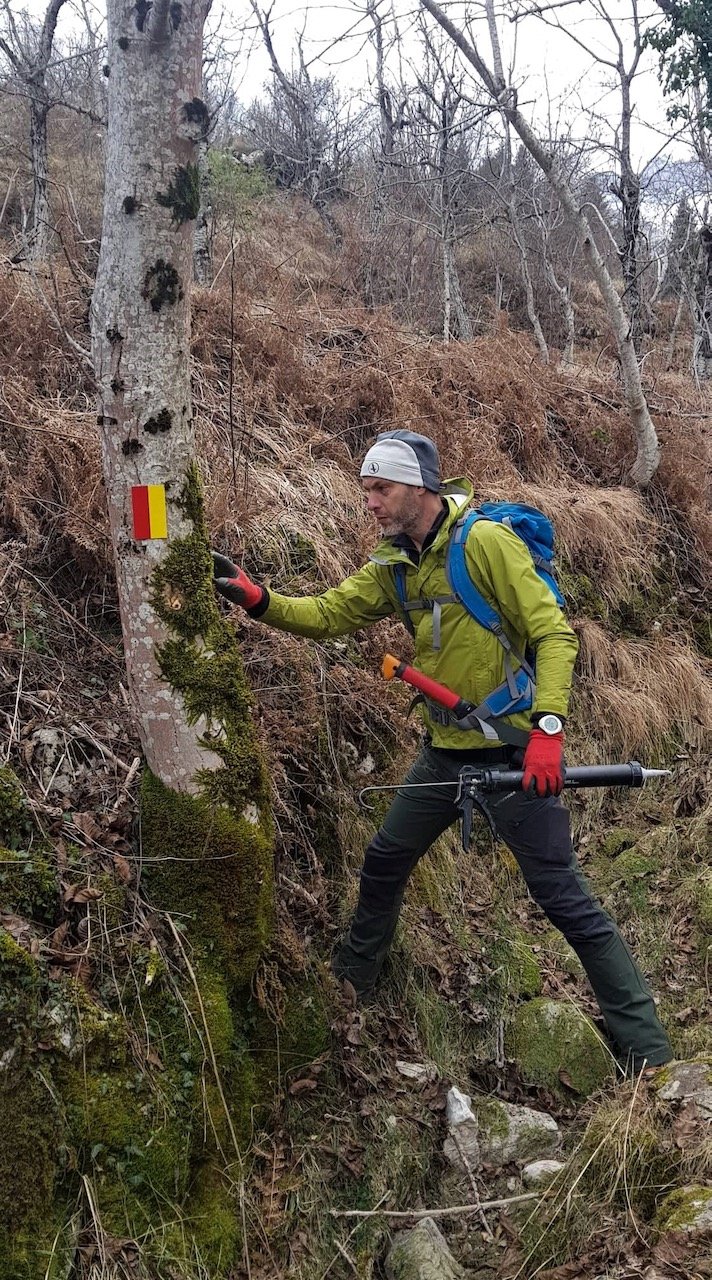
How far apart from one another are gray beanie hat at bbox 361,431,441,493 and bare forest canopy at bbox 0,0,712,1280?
31.5 inches

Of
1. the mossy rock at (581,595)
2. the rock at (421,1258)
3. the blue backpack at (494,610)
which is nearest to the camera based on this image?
the rock at (421,1258)

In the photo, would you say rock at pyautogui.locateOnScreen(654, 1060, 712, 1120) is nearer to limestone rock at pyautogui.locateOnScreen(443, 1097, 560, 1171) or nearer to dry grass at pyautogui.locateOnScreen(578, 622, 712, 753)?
limestone rock at pyautogui.locateOnScreen(443, 1097, 560, 1171)

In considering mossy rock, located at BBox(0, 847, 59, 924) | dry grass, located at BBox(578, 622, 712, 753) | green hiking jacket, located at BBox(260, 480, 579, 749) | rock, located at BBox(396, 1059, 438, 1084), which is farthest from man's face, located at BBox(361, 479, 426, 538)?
dry grass, located at BBox(578, 622, 712, 753)

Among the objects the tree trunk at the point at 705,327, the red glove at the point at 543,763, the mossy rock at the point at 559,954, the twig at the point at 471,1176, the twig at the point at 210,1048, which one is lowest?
the twig at the point at 471,1176

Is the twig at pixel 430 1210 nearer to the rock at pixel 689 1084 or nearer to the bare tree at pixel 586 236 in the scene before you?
the rock at pixel 689 1084

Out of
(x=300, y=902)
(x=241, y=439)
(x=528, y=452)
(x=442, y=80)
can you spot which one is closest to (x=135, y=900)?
(x=300, y=902)

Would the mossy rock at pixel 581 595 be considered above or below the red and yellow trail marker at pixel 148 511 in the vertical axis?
below

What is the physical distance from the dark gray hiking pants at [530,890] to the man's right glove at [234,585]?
1.13 metres

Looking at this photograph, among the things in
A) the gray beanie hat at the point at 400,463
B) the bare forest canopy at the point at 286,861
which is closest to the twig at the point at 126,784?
the bare forest canopy at the point at 286,861

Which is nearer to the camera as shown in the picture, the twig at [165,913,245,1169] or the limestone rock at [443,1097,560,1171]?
the twig at [165,913,245,1169]

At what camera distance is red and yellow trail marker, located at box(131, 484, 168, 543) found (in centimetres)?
328

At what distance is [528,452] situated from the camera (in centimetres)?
830

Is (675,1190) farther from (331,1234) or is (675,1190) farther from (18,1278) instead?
(18,1278)

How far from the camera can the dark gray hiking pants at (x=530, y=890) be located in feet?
12.7
